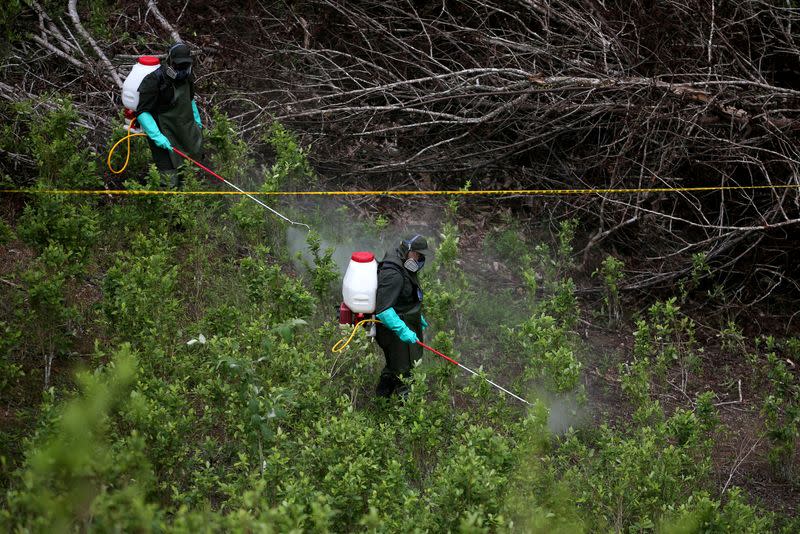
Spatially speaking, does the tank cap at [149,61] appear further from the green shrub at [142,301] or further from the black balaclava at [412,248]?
the black balaclava at [412,248]

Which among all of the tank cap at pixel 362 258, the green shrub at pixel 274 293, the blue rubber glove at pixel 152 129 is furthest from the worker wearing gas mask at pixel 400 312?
the blue rubber glove at pixel 152 129

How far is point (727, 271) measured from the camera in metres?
8.25

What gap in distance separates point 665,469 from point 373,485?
1.89 metres

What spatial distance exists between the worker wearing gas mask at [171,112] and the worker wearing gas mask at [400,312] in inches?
95.9

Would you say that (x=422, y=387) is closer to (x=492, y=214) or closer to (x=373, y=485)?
(x=373, y=485)

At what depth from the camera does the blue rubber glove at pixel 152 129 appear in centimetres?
726

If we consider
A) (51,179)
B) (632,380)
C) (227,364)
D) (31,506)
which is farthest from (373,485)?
(51,179)

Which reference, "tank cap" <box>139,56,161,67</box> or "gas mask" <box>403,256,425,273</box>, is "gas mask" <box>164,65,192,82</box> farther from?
"gas mask" <box>403,256,425,273</box>

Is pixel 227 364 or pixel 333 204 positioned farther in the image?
pixel 333 204

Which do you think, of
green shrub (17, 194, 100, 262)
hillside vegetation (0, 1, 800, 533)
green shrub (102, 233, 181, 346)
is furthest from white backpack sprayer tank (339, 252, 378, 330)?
green shrub (17, 194, 100, 262)

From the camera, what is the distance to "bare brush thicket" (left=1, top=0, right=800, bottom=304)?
26.5 ft

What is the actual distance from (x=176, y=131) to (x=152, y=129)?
0.28 metres

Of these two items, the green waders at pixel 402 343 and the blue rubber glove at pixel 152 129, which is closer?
the green waders at pixel 402 343

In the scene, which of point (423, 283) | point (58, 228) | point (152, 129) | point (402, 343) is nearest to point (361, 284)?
point (402, 343)
